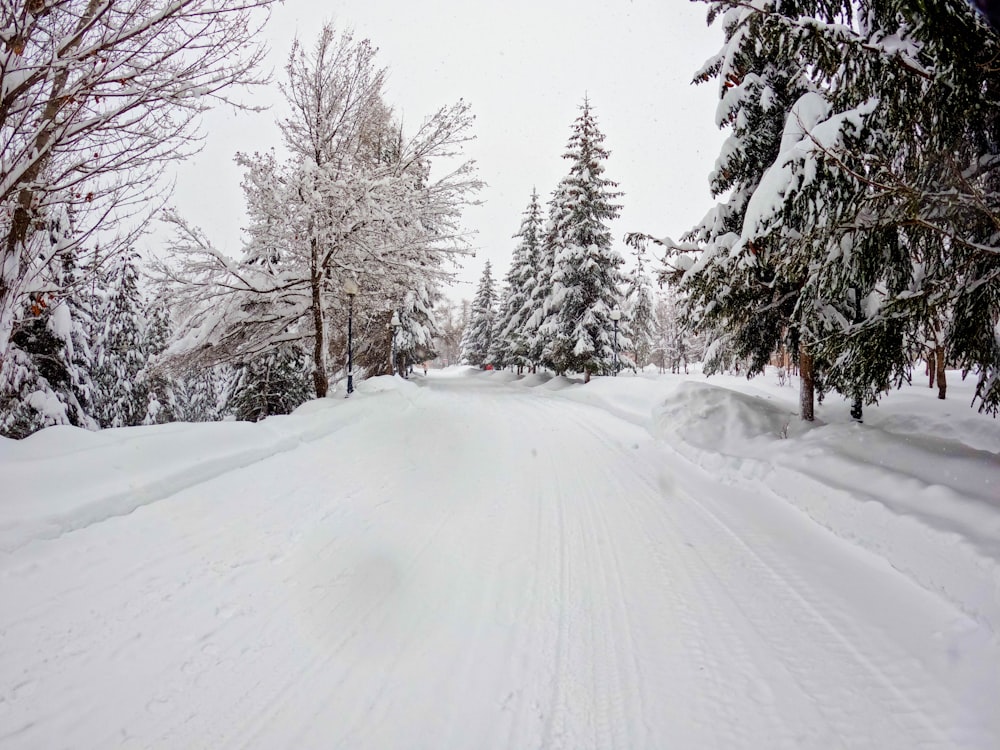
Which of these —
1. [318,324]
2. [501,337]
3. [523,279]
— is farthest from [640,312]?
[318,324]

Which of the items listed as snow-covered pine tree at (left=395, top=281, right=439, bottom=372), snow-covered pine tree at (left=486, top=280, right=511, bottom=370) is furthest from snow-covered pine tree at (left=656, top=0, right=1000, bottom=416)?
snow-covered pine tree at (left=486, top=280, right=511, bottom=370)

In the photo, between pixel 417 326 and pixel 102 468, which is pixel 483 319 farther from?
pixel 102 468

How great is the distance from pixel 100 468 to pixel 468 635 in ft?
12.3

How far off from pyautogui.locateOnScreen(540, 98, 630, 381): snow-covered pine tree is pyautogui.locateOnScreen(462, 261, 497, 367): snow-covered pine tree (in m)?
20.2

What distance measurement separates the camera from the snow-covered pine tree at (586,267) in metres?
20.1

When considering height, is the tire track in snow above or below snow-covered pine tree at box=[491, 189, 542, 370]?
below

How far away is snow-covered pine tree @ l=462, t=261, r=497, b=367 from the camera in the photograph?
41.4 meters

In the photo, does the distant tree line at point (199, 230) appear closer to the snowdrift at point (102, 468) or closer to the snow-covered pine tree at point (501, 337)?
the snowdrift at point (102, 468)

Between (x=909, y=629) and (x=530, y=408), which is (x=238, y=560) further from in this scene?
Result: (x=530, y=408)

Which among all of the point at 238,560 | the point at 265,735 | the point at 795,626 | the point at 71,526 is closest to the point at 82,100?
the point at 71,526

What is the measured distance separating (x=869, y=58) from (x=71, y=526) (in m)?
8.09

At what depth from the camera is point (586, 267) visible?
64.6 feet

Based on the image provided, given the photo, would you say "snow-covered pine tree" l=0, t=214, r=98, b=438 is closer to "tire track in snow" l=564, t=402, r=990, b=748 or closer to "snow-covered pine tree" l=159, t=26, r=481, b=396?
"snow-covered pine tree" l=159, t=26, r=481, b=396

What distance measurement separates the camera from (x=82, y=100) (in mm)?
2570
